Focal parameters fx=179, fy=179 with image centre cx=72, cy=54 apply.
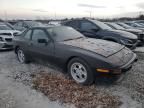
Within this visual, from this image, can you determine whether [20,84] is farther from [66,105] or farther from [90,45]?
[90,45]

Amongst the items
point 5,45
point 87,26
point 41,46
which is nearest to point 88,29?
point 87,26

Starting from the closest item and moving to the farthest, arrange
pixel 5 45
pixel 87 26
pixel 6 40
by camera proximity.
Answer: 1. pixel 87 26
2. pixel 5 45
3. pixel 6 40

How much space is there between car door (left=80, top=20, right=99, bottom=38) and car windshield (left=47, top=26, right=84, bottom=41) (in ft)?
7.62

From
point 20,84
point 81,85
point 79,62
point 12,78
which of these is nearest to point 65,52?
point 79,62

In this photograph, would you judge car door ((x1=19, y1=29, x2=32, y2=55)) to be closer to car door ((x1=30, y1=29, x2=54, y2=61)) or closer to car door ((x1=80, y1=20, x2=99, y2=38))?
car door ((x1=30, y1=29, x2=54, y2=61))

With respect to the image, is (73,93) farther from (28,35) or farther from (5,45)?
(5,45)

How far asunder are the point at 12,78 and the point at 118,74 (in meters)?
2.93

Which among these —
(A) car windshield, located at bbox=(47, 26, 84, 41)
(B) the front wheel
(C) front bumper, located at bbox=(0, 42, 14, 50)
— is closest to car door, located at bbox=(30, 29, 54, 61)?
(A) car windshield, located at bbox=(47, 26, 84, 41)

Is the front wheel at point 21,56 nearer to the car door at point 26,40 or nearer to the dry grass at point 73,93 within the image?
the car door at point 26,40

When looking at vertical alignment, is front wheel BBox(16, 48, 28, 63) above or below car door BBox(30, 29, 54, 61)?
below

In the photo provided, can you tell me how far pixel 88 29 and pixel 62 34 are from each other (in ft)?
10.1

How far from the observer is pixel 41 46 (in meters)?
5.42

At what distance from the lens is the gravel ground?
3.69 metres

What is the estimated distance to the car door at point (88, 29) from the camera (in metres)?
8.12
